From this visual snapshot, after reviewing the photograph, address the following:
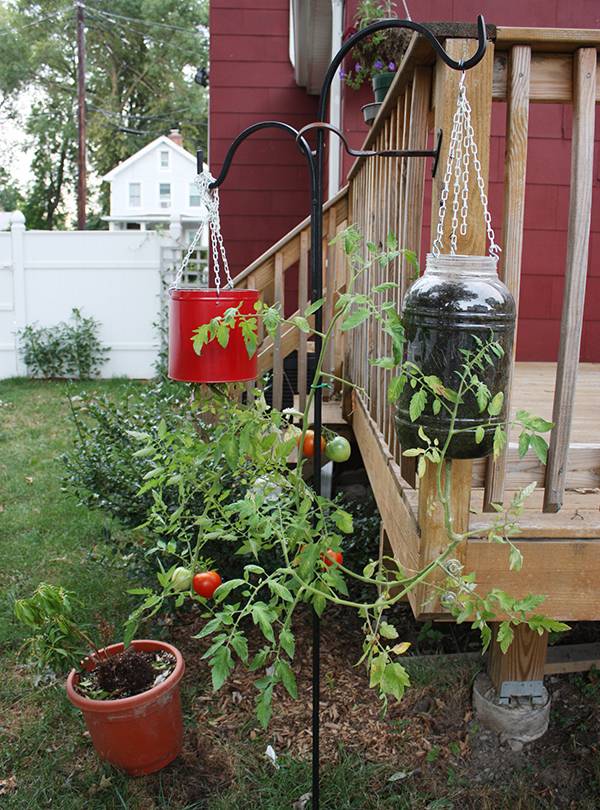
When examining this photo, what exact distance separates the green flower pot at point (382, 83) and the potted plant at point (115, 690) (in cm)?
333

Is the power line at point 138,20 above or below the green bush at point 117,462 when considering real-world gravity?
above

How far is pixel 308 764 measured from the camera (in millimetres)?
2645

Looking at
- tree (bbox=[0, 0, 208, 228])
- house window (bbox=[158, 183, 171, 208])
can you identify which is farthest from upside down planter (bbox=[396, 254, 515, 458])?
tree (bbox=[0, 0, 208, 228])

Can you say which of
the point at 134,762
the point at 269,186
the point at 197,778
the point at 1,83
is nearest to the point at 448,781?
the point at 197,778

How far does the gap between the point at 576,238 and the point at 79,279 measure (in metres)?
8.84

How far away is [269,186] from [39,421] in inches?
123

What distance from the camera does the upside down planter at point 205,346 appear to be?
214cm

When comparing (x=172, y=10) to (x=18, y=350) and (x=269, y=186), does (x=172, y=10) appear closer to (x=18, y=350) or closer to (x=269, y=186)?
(x=18, y=350)

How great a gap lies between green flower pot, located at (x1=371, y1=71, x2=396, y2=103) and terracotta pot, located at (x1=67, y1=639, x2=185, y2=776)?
340cm

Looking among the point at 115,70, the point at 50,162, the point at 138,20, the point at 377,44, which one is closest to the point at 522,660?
the point at 377,44

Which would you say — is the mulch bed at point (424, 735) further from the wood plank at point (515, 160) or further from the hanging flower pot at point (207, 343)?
the wood plank at point (515, 160)

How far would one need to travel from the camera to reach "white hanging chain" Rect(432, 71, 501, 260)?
162 cm

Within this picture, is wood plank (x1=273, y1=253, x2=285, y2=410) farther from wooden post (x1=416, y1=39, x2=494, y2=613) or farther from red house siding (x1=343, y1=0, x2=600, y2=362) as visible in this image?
wooden post (x1=416, y1=39, x2=494, y2=613)

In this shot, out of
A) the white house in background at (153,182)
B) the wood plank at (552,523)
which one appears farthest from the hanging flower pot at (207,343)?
the white house in background at (153,182)
